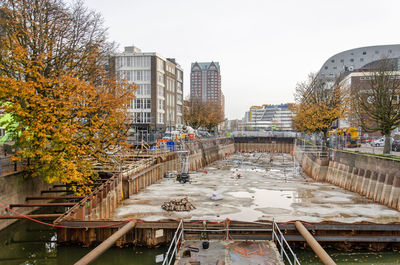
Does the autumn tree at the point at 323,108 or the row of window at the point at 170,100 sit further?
the row of window at the point at 170,100

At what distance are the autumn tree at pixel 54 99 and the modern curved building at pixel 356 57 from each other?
360 ft

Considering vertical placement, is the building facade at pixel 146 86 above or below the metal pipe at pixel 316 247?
above

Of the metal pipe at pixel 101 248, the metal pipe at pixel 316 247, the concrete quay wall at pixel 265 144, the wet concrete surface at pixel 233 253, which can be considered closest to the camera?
the metal pipe at pixel 316 247

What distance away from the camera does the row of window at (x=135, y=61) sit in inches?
3120

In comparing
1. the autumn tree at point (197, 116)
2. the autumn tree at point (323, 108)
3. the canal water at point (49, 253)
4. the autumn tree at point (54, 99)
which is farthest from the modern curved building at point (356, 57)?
the canal water at point (49, 253)

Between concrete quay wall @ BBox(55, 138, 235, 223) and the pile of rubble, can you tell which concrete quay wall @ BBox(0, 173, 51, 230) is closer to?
concrete quay wall @ BBox(55, 138, 235, 223)

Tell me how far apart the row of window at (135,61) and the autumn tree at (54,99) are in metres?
46.6

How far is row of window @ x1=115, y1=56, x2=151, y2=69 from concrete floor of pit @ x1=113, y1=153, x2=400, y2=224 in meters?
46.5

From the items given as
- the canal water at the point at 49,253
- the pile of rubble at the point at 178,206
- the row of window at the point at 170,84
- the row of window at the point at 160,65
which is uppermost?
the row of window at the point at 160,65

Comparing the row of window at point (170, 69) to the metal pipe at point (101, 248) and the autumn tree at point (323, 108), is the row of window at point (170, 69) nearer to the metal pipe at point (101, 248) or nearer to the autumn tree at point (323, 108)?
the autumn tree at point (323, 108)

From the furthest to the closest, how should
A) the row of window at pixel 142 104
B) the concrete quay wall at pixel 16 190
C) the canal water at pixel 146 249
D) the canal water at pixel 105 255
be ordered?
the row of window at pixel 142 104 < the concrete quay wall at pixel 16 190 < the canal water at pixel 146 249 < the canal water at pixel 105 255

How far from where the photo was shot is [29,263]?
1753cm

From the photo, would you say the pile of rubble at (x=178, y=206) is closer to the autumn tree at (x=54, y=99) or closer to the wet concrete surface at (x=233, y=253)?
the autumn tree at (x=54, y=99)

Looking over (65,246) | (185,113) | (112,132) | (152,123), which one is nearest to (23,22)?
(112,132)
